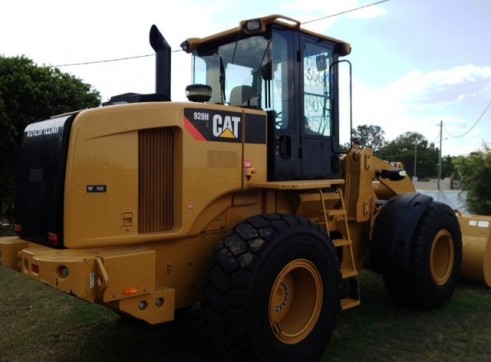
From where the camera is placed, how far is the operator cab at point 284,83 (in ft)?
15.2

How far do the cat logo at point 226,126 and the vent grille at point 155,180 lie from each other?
41 centimetres

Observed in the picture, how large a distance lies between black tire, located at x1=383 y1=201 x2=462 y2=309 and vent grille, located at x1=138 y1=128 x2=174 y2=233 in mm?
2933

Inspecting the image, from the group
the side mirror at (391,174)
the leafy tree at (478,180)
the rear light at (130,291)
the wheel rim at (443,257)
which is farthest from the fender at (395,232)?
the leafy tree at (478,180)

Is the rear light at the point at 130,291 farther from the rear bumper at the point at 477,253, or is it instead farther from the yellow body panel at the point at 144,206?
the rear bumper at the point at 477,253

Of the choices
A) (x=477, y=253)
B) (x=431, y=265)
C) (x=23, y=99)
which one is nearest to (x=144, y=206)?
(x=431, y=265)

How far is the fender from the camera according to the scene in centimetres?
546

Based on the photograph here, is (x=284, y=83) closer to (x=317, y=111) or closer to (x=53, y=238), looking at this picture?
(x=317, y=111)

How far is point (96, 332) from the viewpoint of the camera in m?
5.09

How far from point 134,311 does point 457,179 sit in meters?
12.0

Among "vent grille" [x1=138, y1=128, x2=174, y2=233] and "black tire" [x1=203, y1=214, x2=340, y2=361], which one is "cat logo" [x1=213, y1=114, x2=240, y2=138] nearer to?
"vent grille" [x1=138, y1=128, x2=174, y2=233]

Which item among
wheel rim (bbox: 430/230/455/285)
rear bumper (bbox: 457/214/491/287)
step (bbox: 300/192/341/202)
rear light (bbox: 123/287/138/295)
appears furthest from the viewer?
rear bumper (bbox: 457/214/491/287)

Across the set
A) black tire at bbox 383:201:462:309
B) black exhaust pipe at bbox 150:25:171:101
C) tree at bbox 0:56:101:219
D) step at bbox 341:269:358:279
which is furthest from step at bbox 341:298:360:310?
tree at bbox 0:56:101:219

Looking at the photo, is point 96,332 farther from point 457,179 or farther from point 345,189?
point 457,179

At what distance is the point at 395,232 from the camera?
5.52 metres
